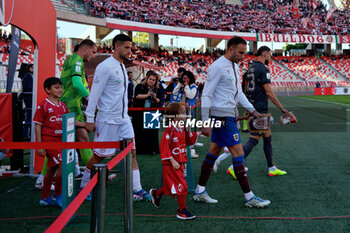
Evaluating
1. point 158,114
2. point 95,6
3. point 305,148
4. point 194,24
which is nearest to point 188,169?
point 158,114

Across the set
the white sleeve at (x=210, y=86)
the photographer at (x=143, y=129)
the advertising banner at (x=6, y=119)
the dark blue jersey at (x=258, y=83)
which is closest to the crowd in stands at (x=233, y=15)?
the photographer at (x=143, y=129)

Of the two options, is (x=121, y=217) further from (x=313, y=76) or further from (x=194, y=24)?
(x=313, y=76)

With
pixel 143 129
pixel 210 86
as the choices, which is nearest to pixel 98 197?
pixel 210 86

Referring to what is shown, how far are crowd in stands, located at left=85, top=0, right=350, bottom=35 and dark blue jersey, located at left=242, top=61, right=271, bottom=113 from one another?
33.4 meters

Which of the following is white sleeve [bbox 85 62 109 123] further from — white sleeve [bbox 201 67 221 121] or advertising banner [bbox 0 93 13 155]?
advertising banner [bbox 0 93 13 155]

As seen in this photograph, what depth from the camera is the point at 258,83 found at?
529 cm

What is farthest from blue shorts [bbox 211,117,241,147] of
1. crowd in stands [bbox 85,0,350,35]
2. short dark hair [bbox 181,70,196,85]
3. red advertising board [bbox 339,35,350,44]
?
red advertising board [bbox 339,35,350,44]

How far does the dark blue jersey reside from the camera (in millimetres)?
5210

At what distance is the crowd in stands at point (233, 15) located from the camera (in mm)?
40750

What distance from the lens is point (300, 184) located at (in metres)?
4.90

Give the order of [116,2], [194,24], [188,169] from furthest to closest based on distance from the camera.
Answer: [194,24] → [116,2] → [188,169]

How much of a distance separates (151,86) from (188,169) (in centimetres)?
322

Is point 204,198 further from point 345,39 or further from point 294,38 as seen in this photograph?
point 345,39

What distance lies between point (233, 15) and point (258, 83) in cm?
4953
